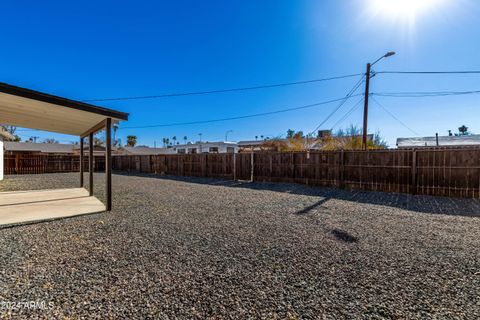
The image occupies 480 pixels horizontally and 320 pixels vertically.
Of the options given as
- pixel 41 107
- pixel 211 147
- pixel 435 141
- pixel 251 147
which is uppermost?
pixel 211 147

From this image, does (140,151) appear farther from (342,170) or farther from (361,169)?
(361,169)

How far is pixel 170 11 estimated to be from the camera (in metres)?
9.59

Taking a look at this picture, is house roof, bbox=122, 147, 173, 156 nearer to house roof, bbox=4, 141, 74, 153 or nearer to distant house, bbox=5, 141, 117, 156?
distant house, bbox=5, 141, 117, 156

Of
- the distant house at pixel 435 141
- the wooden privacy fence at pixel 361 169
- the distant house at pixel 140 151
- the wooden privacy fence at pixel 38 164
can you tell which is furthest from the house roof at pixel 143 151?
the distant house at pixel 435 141

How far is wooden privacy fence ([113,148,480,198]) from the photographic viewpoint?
7160mm

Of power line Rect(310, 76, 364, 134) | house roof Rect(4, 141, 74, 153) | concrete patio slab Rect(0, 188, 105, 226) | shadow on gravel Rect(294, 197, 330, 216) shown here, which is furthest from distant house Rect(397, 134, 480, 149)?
house roof Rect(4, 141, 74, 153)

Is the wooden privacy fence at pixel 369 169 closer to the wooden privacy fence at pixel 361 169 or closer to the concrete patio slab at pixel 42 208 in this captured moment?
the wooden privacy fence at pixel 361 169

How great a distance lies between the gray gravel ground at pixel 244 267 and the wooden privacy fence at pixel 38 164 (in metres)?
18.3

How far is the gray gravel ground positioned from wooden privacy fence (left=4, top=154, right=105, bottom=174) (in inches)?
722

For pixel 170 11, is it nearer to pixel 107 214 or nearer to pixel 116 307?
pixel 107 214

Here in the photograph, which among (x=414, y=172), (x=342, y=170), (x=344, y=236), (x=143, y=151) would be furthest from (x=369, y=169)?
(x=143, y=151)

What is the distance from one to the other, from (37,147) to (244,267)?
38807 mm

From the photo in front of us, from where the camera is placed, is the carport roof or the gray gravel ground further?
the carport roof

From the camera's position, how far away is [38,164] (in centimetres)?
1816
